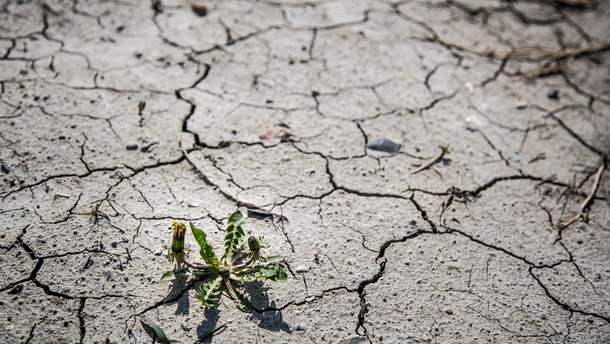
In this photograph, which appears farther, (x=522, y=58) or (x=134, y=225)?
(x=522, y=58)

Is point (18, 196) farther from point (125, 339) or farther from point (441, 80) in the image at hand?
point (441, 80)

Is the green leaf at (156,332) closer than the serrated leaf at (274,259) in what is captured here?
Yes

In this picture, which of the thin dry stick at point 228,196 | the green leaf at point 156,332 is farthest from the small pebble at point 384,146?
the green leaf at point 156,332

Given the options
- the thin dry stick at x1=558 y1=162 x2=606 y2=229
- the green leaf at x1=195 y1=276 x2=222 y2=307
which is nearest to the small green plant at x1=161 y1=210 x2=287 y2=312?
the green leaf at x1=195 y1=276 x2=222 y2=307

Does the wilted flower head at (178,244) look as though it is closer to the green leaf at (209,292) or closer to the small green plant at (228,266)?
the small green plant at (228,266)

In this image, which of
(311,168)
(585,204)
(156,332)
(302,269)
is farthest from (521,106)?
(156,332)

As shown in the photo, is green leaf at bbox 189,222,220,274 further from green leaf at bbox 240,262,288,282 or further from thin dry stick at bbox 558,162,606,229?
thin dry stick at bbox 558,162,606,229

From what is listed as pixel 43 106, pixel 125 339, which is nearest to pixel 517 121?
pixel 125 339
